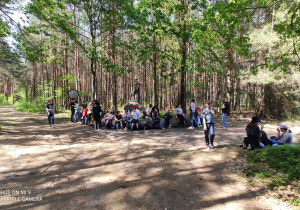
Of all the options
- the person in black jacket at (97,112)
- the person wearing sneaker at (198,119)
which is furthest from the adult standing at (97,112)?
the person wearing sneaker at (198,119)

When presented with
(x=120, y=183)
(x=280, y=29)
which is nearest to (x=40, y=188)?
(x=120, y=183)

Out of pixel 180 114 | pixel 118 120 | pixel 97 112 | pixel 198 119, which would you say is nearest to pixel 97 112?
pixel 97 112

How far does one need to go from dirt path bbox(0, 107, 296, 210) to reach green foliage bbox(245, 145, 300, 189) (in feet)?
1.99

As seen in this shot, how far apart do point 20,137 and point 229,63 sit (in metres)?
18.6

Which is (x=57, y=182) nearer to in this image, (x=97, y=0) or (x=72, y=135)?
(x=72, y=135)

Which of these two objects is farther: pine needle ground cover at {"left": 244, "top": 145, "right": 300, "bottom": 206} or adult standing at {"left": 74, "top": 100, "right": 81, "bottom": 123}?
adult standing at {"left": 74, "top": 100, "right": 81, "bottom": 123}

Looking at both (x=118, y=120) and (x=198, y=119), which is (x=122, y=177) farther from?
(x=198, y=119)

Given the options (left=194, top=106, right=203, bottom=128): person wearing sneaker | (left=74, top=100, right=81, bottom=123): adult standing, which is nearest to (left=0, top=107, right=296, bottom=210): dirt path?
(left=194, top=106, right=203, bottom=128): person wearing sneaker

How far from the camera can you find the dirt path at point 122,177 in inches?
144

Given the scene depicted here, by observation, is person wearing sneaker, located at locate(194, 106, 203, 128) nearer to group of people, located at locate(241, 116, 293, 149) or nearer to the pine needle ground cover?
group of people, located at locate(241, 116, 293, 149)

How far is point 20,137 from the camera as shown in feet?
28.2

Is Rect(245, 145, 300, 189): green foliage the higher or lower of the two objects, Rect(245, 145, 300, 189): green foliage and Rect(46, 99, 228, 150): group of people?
the lower

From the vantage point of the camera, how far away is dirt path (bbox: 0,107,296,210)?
12.0ft

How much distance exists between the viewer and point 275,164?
5066 millimetres
